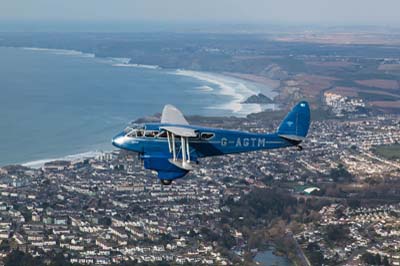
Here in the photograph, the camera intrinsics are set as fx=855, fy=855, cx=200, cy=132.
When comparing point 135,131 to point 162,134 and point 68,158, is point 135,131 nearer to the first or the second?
point 162,134

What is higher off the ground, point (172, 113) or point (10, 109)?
point (172, 113)

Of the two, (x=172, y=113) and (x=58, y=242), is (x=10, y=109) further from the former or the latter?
(x=172, y=113)

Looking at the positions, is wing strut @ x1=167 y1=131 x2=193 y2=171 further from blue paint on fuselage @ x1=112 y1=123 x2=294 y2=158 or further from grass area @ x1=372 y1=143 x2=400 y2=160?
grass area @ x1=372 y1=143 x2=400 y2=160

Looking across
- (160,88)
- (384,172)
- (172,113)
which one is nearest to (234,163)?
(384,172)

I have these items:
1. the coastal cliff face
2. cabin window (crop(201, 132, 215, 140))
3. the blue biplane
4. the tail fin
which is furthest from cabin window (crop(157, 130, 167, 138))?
the coastal cliff face

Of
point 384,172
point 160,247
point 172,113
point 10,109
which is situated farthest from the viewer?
point 10,109

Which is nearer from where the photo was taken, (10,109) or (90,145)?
(90,145)
